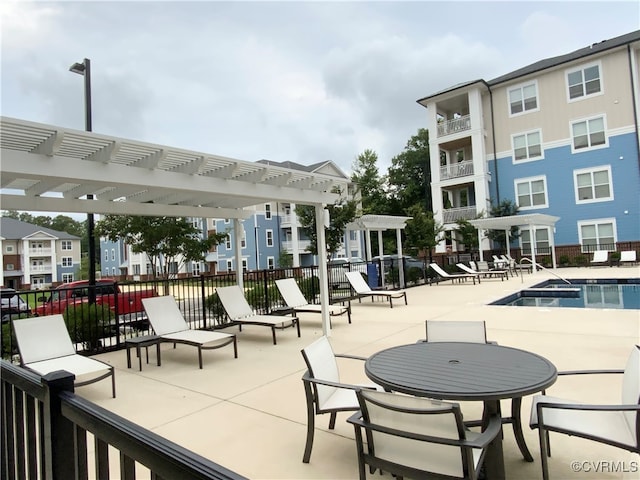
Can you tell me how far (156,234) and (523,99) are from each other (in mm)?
25185

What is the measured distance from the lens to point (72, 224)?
72.6m

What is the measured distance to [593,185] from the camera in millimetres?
23438

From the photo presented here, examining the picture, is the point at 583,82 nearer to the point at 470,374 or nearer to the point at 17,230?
the point at 470,374

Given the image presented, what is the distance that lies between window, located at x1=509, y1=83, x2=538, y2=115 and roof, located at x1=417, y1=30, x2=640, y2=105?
0.88m

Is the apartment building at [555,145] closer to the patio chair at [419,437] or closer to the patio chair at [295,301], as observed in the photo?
the patio chair at [295,301]

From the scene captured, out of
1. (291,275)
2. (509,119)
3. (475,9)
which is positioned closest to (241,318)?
(291,275)

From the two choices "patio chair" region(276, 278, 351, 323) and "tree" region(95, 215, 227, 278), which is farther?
"tree" region(95, 215, 227, 278)

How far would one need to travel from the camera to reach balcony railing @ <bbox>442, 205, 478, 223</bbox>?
26911 millimetres

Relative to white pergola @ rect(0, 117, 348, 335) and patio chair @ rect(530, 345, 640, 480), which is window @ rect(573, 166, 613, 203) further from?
patio chair @ rect(530, 345, 640, 480)

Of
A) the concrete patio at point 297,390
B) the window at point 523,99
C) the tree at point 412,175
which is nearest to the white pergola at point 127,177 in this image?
the concrete patio at point 297,390

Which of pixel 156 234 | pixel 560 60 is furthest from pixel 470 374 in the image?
pixel 560 60

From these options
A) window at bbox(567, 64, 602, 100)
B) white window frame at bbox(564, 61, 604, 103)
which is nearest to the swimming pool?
white window frame at bbox(564, 61, 604, 103)

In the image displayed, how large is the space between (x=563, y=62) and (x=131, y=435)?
98.2 feet

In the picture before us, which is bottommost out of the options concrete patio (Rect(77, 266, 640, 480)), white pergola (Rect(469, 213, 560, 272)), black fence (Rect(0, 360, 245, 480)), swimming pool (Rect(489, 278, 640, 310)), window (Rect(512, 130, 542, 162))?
swimming pool (Rect(489, 278, 640, 310))
